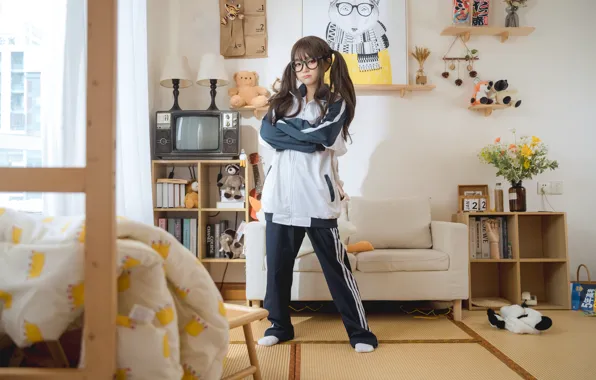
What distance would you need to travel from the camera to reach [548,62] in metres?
3.88

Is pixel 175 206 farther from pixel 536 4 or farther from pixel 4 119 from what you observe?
pixel 536 4

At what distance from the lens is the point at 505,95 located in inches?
150

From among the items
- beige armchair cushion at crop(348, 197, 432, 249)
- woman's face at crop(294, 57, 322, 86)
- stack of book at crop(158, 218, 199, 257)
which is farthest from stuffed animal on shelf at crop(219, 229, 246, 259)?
woman's face at crop(294, 57, 322, 86)

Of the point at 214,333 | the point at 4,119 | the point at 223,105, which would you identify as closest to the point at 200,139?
the point at 223,105

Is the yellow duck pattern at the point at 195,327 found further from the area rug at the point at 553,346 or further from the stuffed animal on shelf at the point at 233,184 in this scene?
the stuffed animal on shelf at the point at 233,184

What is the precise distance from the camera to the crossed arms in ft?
7.88

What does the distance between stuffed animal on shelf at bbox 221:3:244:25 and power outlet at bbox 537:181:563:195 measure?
8.14ft

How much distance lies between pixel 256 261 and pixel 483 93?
79.7 inches

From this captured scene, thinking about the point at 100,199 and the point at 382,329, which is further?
the point at 382,329

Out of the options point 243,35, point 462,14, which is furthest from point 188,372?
point 462,14

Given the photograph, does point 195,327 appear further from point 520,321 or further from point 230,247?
point 230,247

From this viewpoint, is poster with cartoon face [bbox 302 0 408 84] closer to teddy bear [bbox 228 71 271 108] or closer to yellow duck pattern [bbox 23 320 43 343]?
teddy bear [bbox 228 71 271 108]

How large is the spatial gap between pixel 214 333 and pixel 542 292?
10.5ft

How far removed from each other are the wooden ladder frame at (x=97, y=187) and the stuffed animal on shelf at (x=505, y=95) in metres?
3.28
